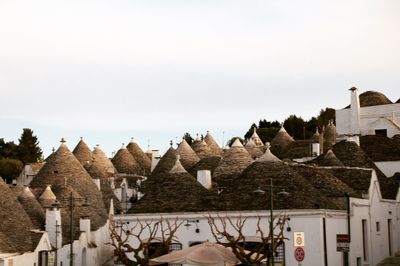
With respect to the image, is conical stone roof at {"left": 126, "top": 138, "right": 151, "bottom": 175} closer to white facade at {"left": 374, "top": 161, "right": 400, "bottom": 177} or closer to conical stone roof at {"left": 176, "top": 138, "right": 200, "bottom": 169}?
conical stone roof at {"left": 176, "top": 138, "right": 200, "bottom": 169}

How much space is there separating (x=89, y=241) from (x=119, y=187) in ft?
47.4

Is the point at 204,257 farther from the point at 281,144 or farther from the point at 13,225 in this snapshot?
the point at 281,144

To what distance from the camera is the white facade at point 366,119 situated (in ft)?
213

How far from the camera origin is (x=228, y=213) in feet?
143

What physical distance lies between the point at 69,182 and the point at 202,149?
1835cm

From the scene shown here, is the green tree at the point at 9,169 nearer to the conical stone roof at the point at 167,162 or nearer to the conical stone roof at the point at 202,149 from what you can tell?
the conical stone roof at the point at 202,149

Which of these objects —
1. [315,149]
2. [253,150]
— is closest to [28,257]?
[253,150]

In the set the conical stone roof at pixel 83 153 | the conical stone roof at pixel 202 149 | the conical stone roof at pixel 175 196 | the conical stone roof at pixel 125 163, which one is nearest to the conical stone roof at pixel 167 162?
the conical stone roof at pixel 202 149

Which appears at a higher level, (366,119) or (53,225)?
(366,119)

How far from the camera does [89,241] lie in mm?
54375

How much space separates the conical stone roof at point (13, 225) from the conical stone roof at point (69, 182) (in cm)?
645

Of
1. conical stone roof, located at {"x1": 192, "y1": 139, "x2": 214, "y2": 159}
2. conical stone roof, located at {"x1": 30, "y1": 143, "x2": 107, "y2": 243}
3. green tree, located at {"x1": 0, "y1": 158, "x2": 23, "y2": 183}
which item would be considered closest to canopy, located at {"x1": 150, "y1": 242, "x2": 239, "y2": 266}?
conical stone roof, located at {"x1": 30, "y1": 143, "x2": 107, "y2": 243}

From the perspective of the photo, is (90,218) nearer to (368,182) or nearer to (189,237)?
(189,237)

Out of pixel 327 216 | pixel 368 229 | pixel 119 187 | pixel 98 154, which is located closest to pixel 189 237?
pixel 327 216
